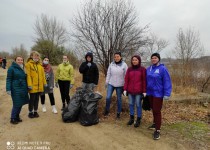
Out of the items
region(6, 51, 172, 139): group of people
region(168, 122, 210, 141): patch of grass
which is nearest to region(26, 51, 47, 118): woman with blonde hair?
region(6, 51, 172, 139): group of people

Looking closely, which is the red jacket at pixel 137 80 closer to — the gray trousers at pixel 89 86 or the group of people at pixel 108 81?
the group of people at pixel 108 81

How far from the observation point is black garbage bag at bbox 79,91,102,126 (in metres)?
4.87

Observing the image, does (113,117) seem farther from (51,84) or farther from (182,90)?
(182,90)

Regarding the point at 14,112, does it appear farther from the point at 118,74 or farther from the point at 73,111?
the point at 118,74

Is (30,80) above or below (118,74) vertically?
below

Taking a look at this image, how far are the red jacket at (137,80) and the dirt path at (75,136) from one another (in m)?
0.98

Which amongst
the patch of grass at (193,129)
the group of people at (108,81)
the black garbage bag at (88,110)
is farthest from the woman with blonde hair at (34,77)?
the patch of grass at (193,129)

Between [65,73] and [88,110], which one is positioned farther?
[65,73]

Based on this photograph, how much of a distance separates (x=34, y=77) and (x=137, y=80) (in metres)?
2.69

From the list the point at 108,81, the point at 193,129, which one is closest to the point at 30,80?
the point at 108,81

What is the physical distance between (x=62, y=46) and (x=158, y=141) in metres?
27.6

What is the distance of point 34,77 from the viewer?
514cm

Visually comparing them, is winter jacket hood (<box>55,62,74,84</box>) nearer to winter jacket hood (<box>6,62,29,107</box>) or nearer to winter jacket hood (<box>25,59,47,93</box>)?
winter jacket hood (<box>25,59,47,93</box>)

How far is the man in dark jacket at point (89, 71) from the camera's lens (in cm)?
545
